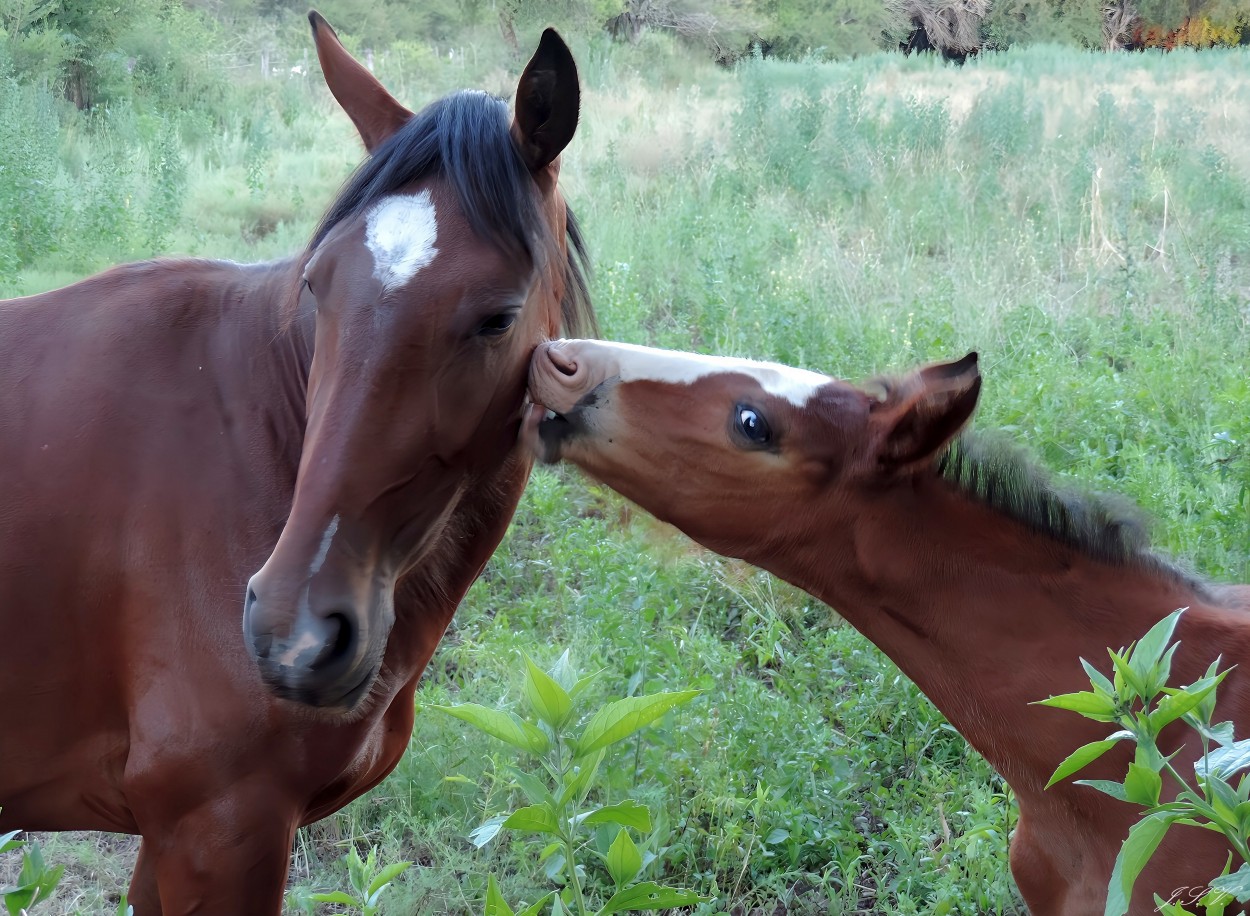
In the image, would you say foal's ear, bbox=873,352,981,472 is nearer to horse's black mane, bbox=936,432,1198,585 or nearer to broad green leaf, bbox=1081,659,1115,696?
horse's black mane, bbox=936,432,1198,585

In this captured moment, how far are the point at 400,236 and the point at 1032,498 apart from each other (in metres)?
1.21

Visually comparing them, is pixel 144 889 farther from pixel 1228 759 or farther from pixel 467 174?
pixel 1228 759

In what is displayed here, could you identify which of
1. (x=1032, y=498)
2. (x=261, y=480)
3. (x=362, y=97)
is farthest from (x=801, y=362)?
(x=261, y=480)

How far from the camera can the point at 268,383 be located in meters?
1.96

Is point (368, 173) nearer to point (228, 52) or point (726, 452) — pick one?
point (726, 452)

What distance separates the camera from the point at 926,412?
169 centimetres

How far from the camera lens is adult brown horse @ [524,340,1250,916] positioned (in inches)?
70.1

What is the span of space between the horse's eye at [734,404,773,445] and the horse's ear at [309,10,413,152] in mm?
909

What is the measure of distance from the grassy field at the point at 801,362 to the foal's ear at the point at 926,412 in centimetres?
56

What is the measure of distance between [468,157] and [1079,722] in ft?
4.76

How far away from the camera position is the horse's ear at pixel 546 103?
69.9 inches

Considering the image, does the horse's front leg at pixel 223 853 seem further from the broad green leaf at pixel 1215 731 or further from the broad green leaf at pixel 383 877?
the broad green leaf at pixel 1215 731

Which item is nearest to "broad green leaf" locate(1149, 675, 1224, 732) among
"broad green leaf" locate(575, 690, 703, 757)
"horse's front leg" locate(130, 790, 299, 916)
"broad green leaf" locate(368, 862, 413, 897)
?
"broad green leaf" locate(575, 690, 703, 757)

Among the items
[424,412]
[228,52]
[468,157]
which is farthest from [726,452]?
[228,52]
